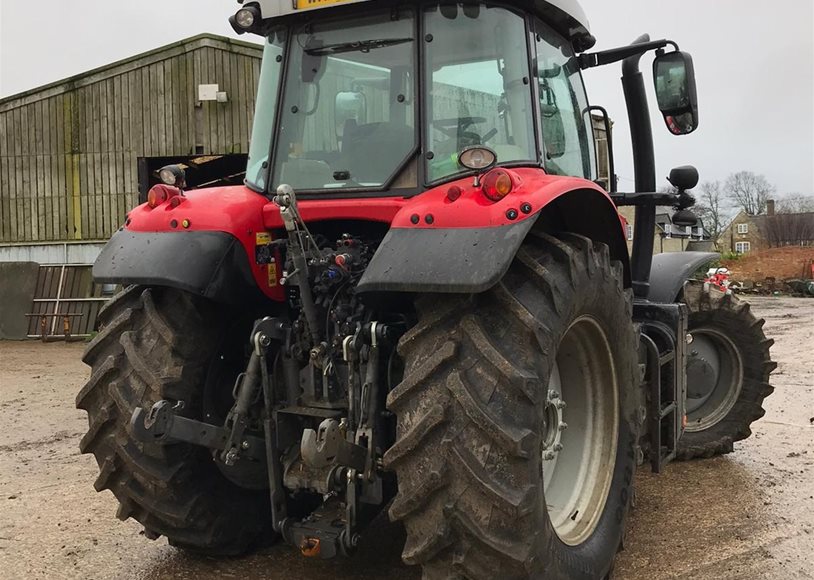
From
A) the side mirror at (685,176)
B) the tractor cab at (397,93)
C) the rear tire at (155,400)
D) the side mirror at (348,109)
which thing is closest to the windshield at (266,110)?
the tractor cab at (397,93)

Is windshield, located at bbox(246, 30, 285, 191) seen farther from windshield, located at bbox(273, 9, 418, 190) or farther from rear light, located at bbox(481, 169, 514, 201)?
rear light, located at bbox(481, 169, 514, 201)

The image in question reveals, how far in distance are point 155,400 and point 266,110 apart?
4.80 feet

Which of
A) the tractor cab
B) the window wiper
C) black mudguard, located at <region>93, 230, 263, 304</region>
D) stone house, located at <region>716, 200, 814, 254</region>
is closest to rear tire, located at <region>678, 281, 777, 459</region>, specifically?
the tractor cab

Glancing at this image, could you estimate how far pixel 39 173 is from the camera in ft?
48.5

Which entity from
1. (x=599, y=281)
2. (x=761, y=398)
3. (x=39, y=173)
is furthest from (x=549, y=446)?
(x=39, y=173)

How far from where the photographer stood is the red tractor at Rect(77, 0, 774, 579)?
2.65 metres

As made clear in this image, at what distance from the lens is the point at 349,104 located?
365cm

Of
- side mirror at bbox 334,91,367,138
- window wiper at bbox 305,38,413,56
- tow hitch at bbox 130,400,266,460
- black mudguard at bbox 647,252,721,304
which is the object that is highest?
window wiper at bbox 305,38,413,56

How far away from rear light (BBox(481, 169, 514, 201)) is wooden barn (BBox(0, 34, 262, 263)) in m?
11.4

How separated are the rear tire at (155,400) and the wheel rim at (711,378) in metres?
3.45

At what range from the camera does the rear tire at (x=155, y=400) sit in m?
3.32

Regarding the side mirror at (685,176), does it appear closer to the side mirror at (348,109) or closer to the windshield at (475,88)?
the windshield at (475,88)

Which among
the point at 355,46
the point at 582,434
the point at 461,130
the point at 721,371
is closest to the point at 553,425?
the point at 582,434

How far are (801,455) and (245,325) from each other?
4069mm
